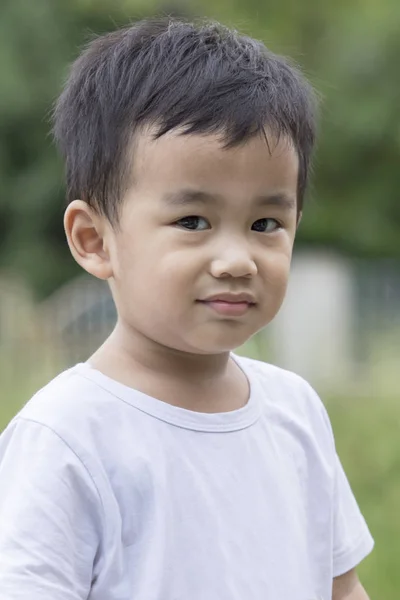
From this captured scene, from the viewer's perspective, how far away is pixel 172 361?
1531mm

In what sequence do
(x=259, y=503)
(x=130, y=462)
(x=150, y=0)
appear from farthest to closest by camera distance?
1. (x=150, y=0)
2. (x=259, y=503)
3. (x=130, y=462)

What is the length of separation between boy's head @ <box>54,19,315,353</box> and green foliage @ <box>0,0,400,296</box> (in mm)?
3034

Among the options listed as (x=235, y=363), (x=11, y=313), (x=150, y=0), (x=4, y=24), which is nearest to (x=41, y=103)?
(x=4, y=24)

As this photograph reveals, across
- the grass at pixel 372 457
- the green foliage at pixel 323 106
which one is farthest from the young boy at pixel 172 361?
the green foliage at pixel 323 106

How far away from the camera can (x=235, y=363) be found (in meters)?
1.69

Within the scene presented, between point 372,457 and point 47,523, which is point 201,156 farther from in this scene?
point 372,457

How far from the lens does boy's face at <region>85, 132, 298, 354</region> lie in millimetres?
1410

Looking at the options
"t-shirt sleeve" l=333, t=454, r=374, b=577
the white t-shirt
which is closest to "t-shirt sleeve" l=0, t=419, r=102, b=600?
the white t-shirt

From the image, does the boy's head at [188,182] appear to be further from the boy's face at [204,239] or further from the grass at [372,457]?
the grass at [372,457]

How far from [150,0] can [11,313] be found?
10.0 feet

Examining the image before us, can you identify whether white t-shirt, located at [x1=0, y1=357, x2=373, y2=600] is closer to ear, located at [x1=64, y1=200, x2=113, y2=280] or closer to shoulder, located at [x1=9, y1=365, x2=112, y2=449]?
shoulder, located at [x1=9, y1=365, x2=112, y2=449]

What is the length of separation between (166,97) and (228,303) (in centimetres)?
30

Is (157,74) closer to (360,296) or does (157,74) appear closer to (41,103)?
(360,296)

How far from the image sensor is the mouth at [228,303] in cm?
143
